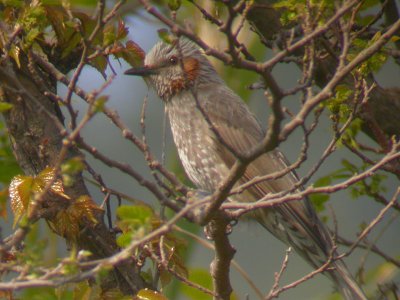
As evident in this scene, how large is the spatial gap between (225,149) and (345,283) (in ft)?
3.57

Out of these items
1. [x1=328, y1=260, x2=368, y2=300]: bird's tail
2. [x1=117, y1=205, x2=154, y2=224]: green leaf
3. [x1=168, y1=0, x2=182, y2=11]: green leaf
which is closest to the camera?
[x1=117, y1=205, x2=154, y2=224]: green leaf

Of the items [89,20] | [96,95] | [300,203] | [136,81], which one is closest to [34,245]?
[96,95]

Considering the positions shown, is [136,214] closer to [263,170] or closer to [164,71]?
[263,170]

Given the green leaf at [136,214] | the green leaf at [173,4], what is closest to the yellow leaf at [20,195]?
the green leaf at [136,214]

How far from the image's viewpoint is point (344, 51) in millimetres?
3004

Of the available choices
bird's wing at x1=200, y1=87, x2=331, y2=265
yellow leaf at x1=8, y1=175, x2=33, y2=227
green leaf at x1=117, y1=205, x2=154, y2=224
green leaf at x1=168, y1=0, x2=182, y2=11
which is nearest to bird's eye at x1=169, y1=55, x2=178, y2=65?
bird's wing at x1=200, y1=87, x2=331, y2=265

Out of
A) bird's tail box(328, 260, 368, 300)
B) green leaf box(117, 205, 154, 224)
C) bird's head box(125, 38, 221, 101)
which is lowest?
Answer: bird's tail box(328, 260, 368, 300)

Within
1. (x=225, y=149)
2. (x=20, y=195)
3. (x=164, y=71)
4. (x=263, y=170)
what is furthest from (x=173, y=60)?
(x=20, y=195)

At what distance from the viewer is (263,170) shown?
5168 mm

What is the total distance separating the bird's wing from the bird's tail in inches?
7.3

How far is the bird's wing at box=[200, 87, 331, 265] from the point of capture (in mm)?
4879

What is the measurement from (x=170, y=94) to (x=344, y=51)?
2.71 m

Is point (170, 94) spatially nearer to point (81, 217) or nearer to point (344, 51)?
point (81, 217)

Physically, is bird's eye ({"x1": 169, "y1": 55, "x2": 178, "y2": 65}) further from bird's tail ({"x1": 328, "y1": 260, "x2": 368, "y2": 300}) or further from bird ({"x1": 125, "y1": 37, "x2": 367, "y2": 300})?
bird's tail ({"x1": 328, "y1": 260, "x2": 368, "y2": 300})
